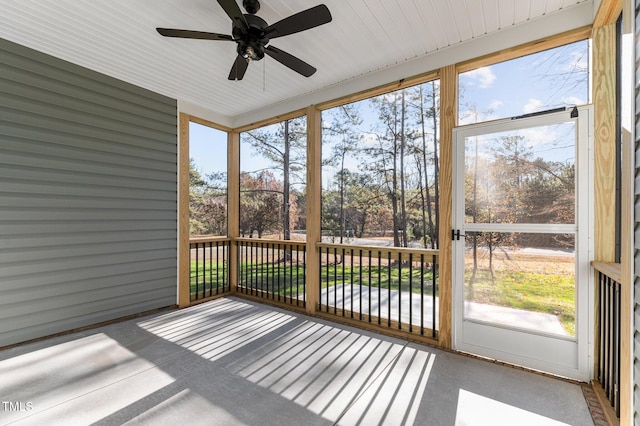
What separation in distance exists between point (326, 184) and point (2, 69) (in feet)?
11.4

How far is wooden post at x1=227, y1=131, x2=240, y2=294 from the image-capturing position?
480 cm

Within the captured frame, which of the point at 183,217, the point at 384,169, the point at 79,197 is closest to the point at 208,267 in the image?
the point at 183,217

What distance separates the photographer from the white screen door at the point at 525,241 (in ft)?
7.36

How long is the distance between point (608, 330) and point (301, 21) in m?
3.09

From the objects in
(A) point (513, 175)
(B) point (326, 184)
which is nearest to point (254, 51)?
(B) point (326, 184)

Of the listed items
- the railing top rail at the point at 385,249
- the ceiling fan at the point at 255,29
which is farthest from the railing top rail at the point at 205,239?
the ceiling fan at the point at 255,29

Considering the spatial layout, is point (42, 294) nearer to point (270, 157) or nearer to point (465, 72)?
point (270, 157)

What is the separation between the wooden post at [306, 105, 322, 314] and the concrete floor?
2.55 feet

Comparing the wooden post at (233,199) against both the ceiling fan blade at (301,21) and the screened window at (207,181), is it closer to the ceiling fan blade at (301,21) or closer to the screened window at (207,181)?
the screened window at (207,181)

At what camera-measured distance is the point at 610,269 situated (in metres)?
1.88

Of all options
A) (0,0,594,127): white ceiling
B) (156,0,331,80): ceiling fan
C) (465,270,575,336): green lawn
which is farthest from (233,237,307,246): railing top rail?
(156,0,331,80): ceiling fan

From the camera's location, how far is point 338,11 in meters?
2.31

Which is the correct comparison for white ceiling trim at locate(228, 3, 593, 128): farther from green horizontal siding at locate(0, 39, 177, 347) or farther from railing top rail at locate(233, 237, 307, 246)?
green horizontal siding at locate(0, 39, 177, 347)

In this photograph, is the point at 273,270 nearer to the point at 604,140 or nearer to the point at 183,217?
the point at 183,217
